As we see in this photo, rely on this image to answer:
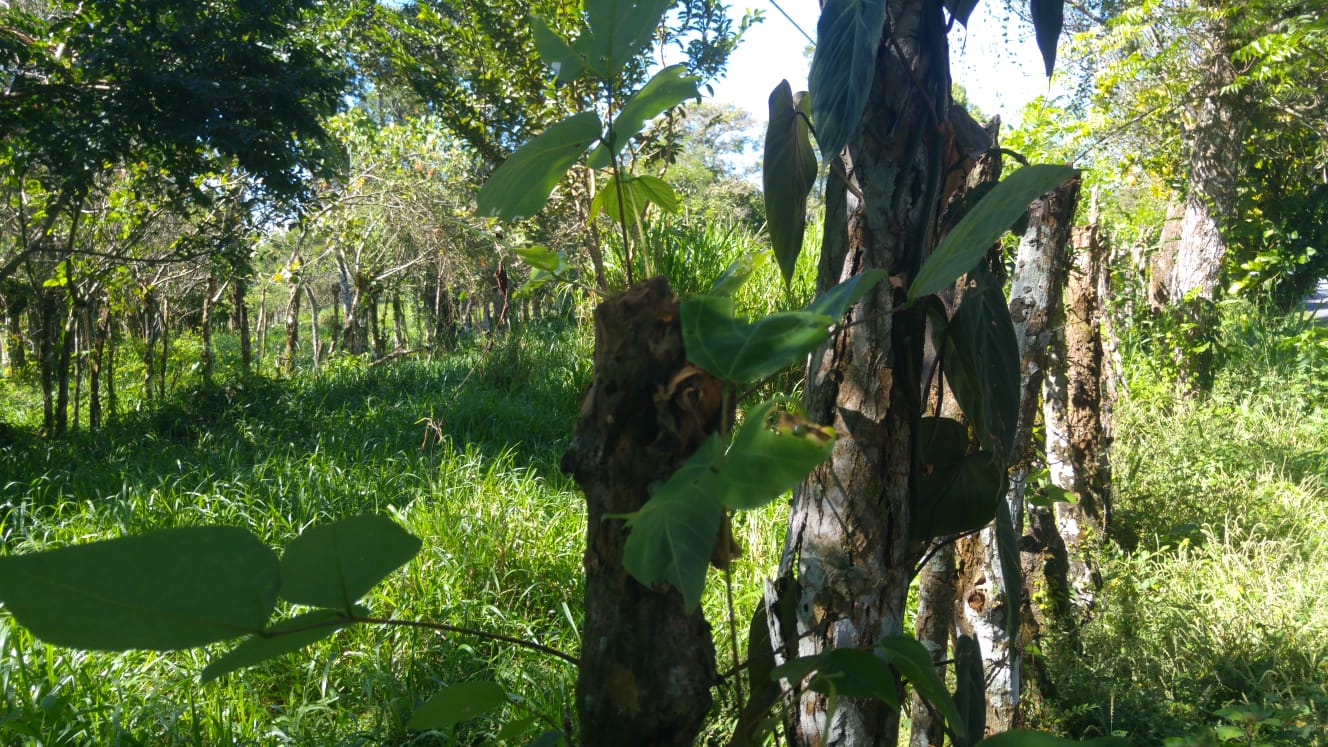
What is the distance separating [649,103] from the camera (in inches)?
20.5

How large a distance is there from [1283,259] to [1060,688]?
696 cm

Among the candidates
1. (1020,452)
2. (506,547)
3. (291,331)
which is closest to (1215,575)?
(1020,452)

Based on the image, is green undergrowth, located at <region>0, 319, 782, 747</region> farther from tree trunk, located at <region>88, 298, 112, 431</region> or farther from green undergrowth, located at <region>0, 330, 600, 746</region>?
tree trunk, located at <region>88, 298, 112, 431</region>

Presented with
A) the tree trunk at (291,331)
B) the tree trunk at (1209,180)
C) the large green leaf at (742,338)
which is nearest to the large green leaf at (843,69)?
the large green leaf at (742,338)

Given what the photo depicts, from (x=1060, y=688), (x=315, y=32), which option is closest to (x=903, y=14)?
(x=1060, y=688)

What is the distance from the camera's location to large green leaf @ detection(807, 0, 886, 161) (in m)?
0.63

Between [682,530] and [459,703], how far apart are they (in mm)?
284

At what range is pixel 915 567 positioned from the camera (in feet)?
2.66

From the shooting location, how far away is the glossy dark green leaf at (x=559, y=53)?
52 centimetres

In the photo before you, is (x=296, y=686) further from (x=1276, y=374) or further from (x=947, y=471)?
(x=1276, y=374)

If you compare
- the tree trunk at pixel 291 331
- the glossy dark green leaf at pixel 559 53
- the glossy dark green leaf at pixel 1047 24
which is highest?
the tree trunk at pixel 291 331

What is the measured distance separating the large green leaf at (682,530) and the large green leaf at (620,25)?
9.4 inches

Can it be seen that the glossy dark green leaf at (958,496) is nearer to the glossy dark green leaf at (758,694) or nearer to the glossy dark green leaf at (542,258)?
the glossy dark green leaf at (758,694)

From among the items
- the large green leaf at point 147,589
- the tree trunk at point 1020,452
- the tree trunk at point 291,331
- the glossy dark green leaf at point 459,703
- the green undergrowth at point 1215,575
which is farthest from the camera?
the tree trunk at point 291,331
